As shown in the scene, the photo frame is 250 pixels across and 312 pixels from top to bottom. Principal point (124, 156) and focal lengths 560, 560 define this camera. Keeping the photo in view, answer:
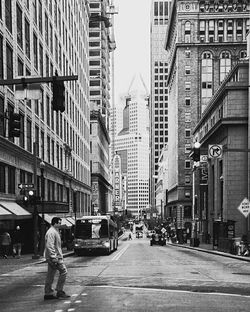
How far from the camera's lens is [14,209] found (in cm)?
3378

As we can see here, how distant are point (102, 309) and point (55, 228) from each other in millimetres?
2297

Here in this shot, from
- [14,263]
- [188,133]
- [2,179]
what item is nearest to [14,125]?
[14,263]

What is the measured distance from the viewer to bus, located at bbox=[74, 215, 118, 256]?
116 ft

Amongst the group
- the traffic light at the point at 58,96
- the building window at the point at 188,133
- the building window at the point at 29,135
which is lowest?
the traffic light at the point at 58,96

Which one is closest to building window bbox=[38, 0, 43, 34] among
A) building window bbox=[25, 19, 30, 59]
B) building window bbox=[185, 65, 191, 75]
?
building window bbox=[25, 19, 30, 59]

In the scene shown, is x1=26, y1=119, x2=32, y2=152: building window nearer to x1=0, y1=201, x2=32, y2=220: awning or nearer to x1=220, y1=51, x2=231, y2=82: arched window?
x1=0, y1=201, x2=32, y2=220: awning

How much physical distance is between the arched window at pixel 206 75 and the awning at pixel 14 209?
79950mm

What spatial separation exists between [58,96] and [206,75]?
100 metres

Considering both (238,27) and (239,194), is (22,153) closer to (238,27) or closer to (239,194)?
(239,194)

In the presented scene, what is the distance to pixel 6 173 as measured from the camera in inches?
1383

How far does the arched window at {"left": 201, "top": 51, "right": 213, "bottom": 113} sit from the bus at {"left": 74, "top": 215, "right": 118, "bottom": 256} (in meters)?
78.3

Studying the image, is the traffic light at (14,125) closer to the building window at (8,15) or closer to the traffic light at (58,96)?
the traffic light at (58,96)

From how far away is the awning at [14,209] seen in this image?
32156 millimetres

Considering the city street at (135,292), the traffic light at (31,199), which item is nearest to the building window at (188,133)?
the traffic light at (31,199)
